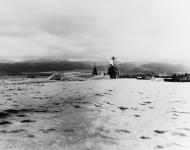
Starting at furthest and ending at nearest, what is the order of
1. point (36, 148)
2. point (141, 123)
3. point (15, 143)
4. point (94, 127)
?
point (141, 123), point (94, 127), point (15, 143), point (36, 148)

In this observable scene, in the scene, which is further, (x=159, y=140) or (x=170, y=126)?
(x=170, y=126)

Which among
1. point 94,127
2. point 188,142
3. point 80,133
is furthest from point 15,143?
point 188,142

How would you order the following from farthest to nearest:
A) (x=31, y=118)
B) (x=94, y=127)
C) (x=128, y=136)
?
(x=31, y=118), (x=94, y=127), (x=128, y=136)

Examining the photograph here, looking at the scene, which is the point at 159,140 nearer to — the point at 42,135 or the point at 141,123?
the point at 141,123

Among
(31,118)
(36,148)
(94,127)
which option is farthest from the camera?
(31,118)

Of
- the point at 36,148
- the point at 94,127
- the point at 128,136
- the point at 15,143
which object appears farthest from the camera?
the point at 94,127

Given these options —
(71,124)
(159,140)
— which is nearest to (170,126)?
Result: (159,140)

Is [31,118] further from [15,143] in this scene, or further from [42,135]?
[15,143]

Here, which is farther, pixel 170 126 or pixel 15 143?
pixel 170 126
